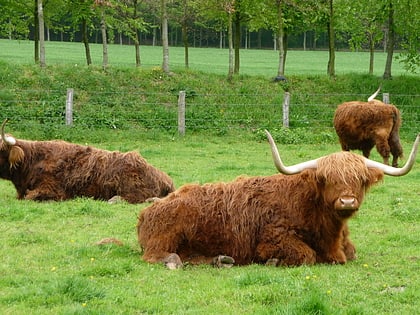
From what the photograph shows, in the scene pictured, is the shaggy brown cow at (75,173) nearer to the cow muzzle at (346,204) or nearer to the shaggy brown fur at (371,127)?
the cow muzzle at (346,204)

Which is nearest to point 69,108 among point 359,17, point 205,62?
point 359,17

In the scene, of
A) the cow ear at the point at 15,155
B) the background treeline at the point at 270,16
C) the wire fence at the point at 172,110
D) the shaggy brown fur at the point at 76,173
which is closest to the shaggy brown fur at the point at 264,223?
the shaggy brown fur at the point at 76,173

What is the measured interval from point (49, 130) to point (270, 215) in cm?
1344

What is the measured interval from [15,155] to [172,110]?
11.5 m

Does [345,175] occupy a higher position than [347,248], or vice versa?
[345,175]

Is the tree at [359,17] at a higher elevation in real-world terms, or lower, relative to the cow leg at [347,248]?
higher

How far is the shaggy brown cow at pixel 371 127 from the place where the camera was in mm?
15391

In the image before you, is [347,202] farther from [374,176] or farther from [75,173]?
[75,173]

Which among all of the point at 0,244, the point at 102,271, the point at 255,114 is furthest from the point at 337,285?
the point at 255,114

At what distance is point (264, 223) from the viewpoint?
23.4ft

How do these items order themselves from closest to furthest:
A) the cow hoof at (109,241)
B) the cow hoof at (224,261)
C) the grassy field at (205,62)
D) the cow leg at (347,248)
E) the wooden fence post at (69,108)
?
the cow hoof at (224,261)
the cow leg at (347,248)
the cow hoof at (109,241)
the wooden fence post at (69,108)
the grassy field at (205,62)

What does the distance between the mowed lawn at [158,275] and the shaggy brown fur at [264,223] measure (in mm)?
241

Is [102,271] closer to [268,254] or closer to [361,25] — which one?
[268,254]

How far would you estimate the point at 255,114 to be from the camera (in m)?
22.7
